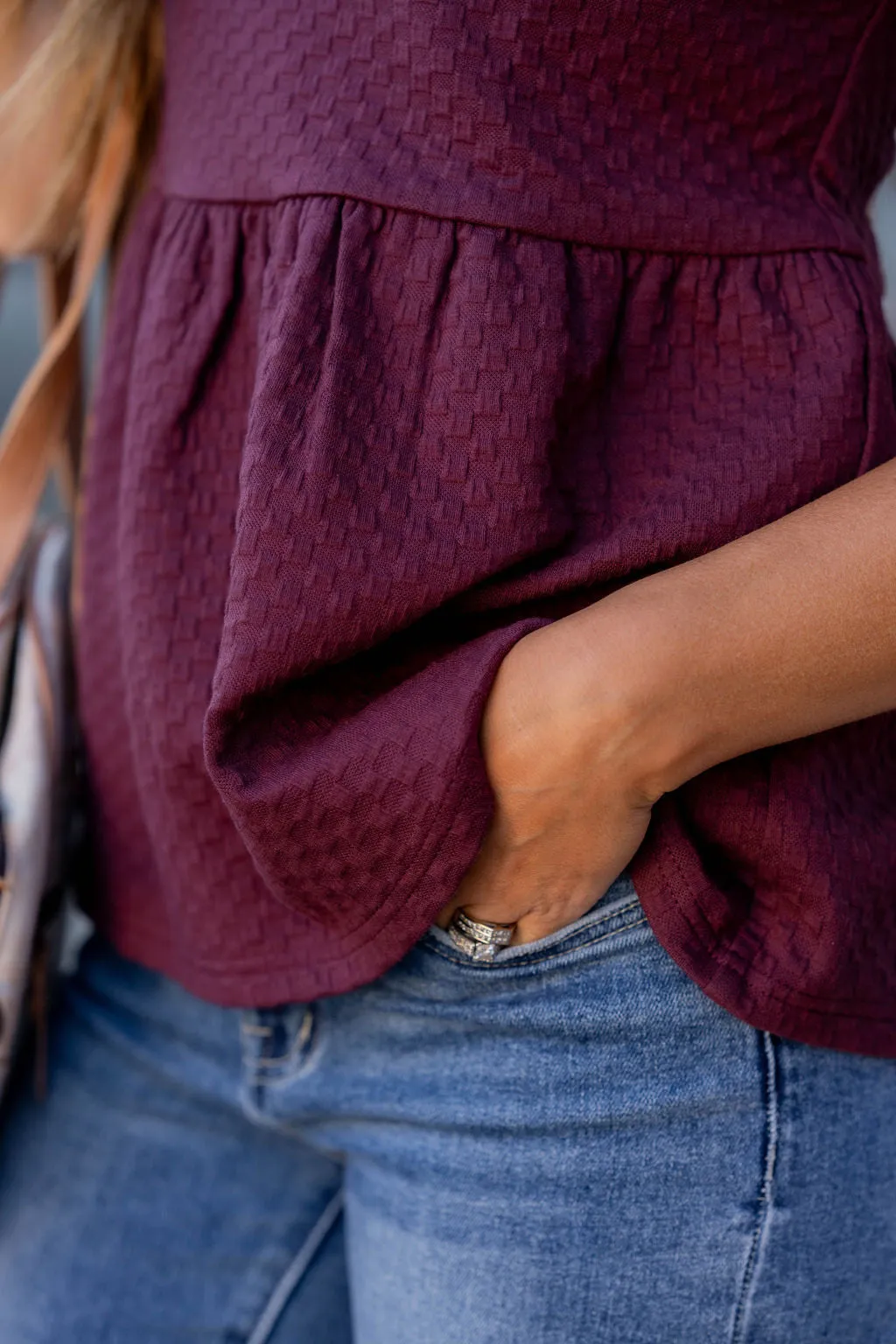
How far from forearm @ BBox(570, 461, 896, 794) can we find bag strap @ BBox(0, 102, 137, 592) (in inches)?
24.1

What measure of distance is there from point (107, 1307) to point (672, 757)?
0.75 meters

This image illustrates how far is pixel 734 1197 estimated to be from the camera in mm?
857

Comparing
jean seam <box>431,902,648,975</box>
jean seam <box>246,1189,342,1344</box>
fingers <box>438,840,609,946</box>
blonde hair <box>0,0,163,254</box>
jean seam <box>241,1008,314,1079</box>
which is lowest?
jean seam <box>246,1189,342,1344</box>

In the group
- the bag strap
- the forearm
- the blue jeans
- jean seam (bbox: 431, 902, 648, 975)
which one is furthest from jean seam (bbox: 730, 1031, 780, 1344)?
the bag strap

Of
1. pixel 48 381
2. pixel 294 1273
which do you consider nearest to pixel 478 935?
pixel 294 1273

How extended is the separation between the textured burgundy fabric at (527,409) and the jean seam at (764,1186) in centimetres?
3

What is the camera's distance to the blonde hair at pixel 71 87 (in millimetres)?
1026

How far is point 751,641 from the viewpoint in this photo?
30.7 inches

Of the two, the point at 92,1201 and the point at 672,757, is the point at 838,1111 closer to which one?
the point at 672,757

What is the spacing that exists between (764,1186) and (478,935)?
26cm

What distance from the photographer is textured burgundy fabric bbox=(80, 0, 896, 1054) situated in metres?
0.83

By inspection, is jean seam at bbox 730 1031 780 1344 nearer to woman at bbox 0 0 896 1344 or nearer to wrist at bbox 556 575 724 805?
woman at bbox 0 0 896 1344

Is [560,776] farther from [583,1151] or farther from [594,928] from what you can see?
[583,1151]

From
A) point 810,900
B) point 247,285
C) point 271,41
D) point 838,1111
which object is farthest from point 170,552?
point 838,1111
